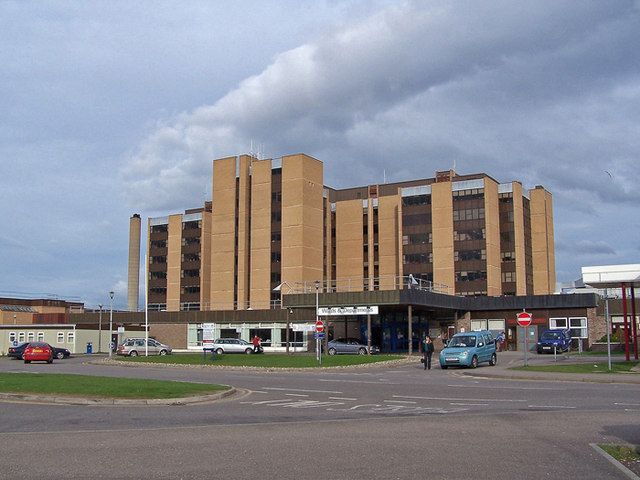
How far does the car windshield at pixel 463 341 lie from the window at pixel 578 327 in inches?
1038

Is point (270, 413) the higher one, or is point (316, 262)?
point (316, 262)

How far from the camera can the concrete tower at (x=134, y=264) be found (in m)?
113

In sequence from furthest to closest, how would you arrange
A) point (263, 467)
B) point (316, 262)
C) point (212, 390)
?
point (316, 262)
point (212, 390)
point (263, 467)

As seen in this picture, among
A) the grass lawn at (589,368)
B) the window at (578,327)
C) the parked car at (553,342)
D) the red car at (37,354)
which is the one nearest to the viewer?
the grass lawn at (589,368)

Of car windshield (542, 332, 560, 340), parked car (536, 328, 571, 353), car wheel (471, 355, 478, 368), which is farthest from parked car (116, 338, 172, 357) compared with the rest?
car windshield (542, 332, 560, 340)

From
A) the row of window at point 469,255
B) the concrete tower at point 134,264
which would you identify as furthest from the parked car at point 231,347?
the concrete tower at point 134,264

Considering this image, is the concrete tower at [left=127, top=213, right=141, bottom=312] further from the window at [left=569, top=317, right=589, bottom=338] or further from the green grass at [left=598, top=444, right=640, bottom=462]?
the green grass at [left=598, top=444, right=640, bottom=462]

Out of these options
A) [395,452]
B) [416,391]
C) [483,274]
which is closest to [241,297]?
[483,274]

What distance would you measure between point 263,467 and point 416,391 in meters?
13.9

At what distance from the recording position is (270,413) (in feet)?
54.5

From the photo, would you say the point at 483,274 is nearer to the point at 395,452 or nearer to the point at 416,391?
the point at 416,391

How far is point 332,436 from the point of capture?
40.5 ft

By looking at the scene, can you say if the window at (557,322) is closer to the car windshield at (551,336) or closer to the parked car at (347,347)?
the car windshield at (551,336)

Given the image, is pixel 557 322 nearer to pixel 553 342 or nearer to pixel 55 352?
pixel 553 342
